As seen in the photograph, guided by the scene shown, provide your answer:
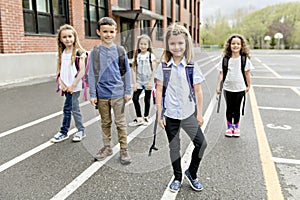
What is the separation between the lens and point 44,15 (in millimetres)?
11633

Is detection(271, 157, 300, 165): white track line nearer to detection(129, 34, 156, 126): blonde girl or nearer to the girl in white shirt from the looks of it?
the girl in white shirt

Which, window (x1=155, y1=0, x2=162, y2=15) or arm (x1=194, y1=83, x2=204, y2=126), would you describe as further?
window (x1=155, y1=0, x2=162, y2=15)

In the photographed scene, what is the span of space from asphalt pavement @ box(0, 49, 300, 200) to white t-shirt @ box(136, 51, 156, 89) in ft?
2.58

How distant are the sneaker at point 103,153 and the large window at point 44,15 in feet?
28.4

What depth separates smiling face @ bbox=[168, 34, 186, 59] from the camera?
2633mm

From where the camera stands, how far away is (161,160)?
12.0 ft

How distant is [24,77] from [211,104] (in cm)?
666

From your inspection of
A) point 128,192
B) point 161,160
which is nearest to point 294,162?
point 161,160

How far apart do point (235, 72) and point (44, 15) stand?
31.4 ft

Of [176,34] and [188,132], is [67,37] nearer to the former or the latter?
[176,34]

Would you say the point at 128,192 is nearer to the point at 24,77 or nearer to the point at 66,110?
the point at 66,110

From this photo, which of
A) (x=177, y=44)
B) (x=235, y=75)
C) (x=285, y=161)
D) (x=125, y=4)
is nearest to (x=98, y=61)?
(x=177, y=44)

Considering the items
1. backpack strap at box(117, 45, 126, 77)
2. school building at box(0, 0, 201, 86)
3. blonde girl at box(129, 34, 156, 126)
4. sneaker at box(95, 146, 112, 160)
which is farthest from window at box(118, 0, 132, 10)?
sneaker at box(95, 146, 112, 160)

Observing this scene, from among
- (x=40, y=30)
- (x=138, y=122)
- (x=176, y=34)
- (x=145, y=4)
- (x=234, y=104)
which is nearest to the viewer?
(x=176, y=34)
